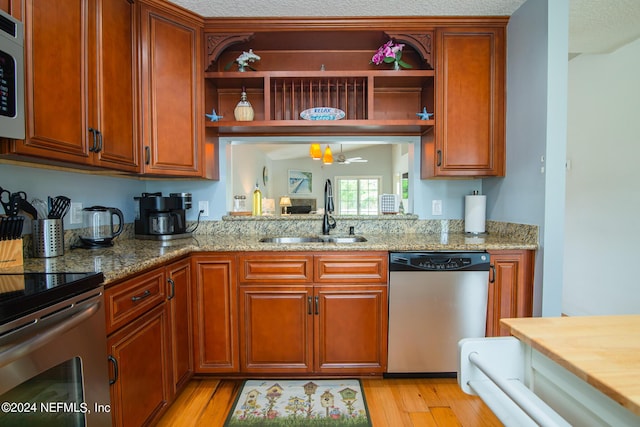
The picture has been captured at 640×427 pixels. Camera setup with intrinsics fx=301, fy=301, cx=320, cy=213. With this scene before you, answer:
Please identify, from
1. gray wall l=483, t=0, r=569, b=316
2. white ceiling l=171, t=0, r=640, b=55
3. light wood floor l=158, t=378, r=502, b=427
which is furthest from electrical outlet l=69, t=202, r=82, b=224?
gray wall l=483, t=0, r=569, b=316

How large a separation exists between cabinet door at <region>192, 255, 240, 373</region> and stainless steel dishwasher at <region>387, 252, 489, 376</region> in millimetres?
966

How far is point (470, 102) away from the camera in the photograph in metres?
2.08

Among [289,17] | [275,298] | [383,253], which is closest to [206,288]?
[275,298]

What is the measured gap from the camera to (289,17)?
79.9 inches

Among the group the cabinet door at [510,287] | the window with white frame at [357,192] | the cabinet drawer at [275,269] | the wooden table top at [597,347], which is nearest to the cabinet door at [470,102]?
the cabinet door at [510,287]

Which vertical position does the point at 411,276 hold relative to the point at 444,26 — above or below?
below

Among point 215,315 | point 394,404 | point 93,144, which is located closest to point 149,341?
point 215,315

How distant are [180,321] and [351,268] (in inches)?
40.2

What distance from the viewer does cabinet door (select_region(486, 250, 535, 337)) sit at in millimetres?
1818

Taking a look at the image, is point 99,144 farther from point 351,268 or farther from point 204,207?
point 351,268

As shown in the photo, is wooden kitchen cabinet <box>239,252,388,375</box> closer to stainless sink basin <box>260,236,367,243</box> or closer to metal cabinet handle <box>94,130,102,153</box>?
stainless sink basin <box>260,236,367,243</box>

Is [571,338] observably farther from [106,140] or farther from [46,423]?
[106,140]

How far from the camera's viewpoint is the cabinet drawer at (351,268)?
1.82 metres

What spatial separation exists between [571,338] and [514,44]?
2063 millimetres
